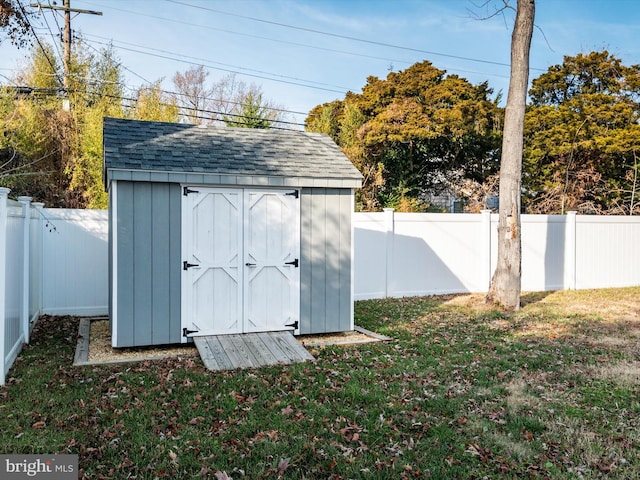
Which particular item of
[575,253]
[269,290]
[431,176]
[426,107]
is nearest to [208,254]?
[269,290]

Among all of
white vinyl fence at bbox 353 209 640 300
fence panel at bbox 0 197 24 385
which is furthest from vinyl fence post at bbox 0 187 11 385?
white vinyl fence at bbox 353 209 640 300

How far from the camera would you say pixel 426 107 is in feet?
56.5

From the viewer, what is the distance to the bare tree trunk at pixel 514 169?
8.52 m

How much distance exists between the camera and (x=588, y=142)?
15.9 meters

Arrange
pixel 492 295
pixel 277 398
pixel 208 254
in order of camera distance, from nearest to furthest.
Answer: pixel 277 398
pixel 208 254
pixel 492 295

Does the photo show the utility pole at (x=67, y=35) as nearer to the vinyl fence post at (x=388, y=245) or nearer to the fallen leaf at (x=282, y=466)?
the vinyl fence post at (x=388, y=245)

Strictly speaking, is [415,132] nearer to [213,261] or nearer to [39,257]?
[213,261]

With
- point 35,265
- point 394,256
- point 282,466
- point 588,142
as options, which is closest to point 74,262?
point 35,265

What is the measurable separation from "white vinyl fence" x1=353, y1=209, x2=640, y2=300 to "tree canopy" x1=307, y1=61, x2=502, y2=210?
15.1 ft

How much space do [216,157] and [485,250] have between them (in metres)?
6.68

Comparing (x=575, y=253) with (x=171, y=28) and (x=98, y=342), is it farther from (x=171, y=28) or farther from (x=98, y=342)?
(x=171, y=28)

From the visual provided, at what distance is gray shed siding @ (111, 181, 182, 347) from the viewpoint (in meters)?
5.82

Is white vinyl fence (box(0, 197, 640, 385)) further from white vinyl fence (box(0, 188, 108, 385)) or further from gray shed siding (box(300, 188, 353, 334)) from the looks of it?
gray shed siding (box(300, 188, 353, 334))

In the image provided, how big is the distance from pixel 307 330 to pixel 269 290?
0.77m
